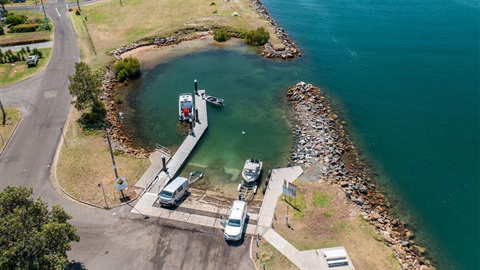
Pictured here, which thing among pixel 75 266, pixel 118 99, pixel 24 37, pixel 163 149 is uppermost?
pixel 24 37

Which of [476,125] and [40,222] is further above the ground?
[40,222]

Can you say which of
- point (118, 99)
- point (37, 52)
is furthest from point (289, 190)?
point (37, 52)

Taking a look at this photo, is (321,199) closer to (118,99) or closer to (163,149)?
(163,149)

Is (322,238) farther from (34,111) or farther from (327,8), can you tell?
(327,8)

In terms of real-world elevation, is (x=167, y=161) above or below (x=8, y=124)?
below

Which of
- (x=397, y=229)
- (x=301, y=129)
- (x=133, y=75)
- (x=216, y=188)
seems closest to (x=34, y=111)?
(x=133, y=75)

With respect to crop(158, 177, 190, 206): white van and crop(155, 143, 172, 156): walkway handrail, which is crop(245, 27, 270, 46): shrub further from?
crop(158, 177, 190, 206): white van

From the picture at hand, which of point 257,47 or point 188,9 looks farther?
point 188,9
